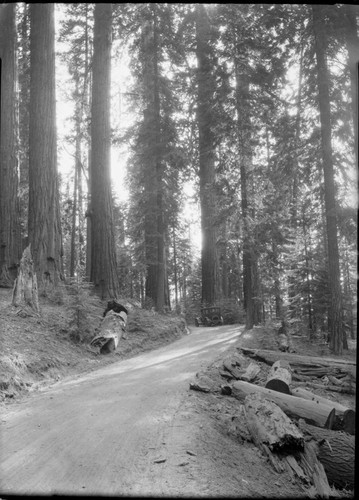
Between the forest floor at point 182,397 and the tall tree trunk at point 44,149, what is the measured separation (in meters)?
1.70

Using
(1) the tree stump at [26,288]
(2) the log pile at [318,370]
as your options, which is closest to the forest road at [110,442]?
(1) the tree stump at [26,288]

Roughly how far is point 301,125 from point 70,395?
416 inches

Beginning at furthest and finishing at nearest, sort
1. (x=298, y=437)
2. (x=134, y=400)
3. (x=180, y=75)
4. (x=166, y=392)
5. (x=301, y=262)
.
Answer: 1. (x=180, y=75)
2. (x=301, y=262)
3. (x=166, y=392)
4. (x=134, y=400)
5. (x=298, y=437)

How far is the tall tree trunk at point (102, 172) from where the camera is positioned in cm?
1220

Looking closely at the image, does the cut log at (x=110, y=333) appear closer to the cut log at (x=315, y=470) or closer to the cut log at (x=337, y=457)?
the cut log at (x=337, y=457)

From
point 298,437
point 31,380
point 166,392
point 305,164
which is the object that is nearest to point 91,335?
point 31,380

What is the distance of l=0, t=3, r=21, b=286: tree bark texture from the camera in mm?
11148

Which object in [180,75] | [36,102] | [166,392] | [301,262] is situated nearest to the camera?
[166,392]

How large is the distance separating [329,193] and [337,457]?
27.0 ft

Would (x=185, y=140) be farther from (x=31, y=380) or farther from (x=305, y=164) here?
(x=31, y=380)

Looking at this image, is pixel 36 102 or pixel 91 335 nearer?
pixel 91 335

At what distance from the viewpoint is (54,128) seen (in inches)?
446

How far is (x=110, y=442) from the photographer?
3.68 meters

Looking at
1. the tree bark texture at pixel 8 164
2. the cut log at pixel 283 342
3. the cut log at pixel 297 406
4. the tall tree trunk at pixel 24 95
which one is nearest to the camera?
the cut log at pixel 297 406
